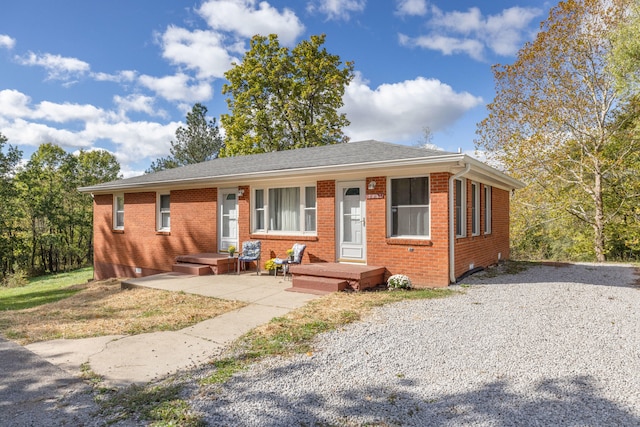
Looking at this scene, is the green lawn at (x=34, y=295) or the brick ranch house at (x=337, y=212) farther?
the green lawn at (x=34, y=295)

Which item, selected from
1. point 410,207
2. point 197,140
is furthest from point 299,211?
point 197,140

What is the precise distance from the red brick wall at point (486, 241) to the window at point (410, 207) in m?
1.04

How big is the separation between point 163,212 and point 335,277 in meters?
7.74

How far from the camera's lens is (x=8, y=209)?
75.3ft

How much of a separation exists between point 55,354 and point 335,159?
276 inches

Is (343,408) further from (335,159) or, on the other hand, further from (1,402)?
(335,159)

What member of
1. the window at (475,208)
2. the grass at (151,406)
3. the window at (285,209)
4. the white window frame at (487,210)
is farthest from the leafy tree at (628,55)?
the grass at (151,406)

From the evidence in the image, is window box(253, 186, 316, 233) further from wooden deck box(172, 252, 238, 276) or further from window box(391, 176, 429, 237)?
window box(391, 176, 429, 237)

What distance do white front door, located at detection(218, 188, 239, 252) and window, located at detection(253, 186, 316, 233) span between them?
94cm

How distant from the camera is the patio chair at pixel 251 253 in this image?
32.9 ft

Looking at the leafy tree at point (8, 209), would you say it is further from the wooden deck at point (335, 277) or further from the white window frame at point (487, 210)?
the white window frame at point (487, 210)

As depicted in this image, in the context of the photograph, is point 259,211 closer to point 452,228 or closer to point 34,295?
point 452,228

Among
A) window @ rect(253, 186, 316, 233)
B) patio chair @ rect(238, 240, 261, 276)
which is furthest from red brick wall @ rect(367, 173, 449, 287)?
patio chair @ rect(238, 240, 261, 276)

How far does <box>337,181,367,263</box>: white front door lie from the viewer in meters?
8.91
